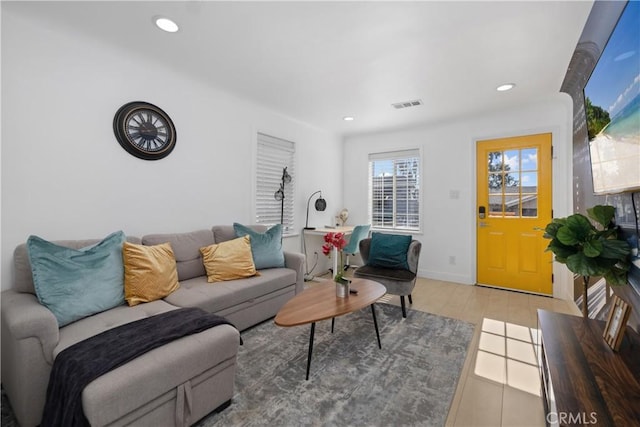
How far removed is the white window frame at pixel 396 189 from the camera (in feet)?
14.8

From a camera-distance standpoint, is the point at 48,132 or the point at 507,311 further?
the point at 507,311

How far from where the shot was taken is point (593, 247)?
135cm

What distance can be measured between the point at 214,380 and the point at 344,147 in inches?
173

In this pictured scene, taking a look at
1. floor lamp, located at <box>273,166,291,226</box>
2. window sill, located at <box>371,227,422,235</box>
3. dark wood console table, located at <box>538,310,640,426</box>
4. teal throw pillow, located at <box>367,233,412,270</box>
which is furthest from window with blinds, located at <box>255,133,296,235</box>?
dark wood console table, located at <box>538,310,640,426</box>

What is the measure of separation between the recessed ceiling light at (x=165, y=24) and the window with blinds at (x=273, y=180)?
5.42ft

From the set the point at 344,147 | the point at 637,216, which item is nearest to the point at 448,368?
the point at 637,216

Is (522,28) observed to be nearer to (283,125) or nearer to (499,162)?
(499,162)

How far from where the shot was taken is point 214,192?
10.3ft

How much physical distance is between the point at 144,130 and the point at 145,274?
1.32 metres

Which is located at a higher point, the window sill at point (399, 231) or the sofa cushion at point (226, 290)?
the window sill at point (399, 231)

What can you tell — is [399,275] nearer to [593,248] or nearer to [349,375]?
[349,375]

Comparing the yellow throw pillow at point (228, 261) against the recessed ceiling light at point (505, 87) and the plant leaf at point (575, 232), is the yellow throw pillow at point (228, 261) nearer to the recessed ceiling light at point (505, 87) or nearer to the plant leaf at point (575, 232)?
the plant leaf at point (575, 232)

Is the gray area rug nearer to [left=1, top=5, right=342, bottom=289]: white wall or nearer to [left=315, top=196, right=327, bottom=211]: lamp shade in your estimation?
[left=1, top=5, right=342, bottom=289]: white wall

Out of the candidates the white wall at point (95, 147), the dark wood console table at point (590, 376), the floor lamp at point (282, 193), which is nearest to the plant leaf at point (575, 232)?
the dark wood console table at point (590, 376)
